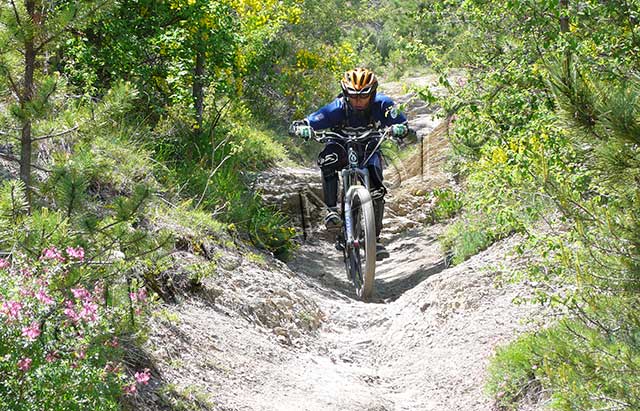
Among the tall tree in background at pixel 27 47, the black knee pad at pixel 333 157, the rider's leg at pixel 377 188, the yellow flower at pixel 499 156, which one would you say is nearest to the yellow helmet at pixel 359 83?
the black knee pad at pixel 333 157

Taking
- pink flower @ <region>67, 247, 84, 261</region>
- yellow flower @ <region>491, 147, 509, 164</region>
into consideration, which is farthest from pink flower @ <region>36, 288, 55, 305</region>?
yellow flower @ <region>491, 147, 509, 164</region>

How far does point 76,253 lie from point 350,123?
5.27 metres

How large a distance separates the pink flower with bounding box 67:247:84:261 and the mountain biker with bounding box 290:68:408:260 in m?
4.58

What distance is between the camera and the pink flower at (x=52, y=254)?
3734mm

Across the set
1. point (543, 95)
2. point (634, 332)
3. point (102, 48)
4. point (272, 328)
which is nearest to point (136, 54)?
point (102, 48)

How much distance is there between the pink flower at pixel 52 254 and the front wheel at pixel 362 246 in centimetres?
414

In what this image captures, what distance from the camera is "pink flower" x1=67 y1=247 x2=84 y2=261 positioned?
3.84m

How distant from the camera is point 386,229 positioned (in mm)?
13156

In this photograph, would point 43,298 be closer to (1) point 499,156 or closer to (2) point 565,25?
(1) point 499,156

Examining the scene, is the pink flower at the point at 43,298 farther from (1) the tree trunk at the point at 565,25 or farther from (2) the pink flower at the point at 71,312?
(1) the tree trunk at the point at 565,25

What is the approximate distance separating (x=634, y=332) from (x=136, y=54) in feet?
22.7

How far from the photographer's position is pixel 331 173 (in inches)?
346

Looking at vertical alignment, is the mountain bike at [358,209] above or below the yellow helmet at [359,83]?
below

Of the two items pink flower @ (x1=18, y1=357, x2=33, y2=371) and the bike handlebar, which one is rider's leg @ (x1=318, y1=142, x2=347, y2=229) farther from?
pink flower @ (x1=18, y1=357, x2=33, y2=371)
